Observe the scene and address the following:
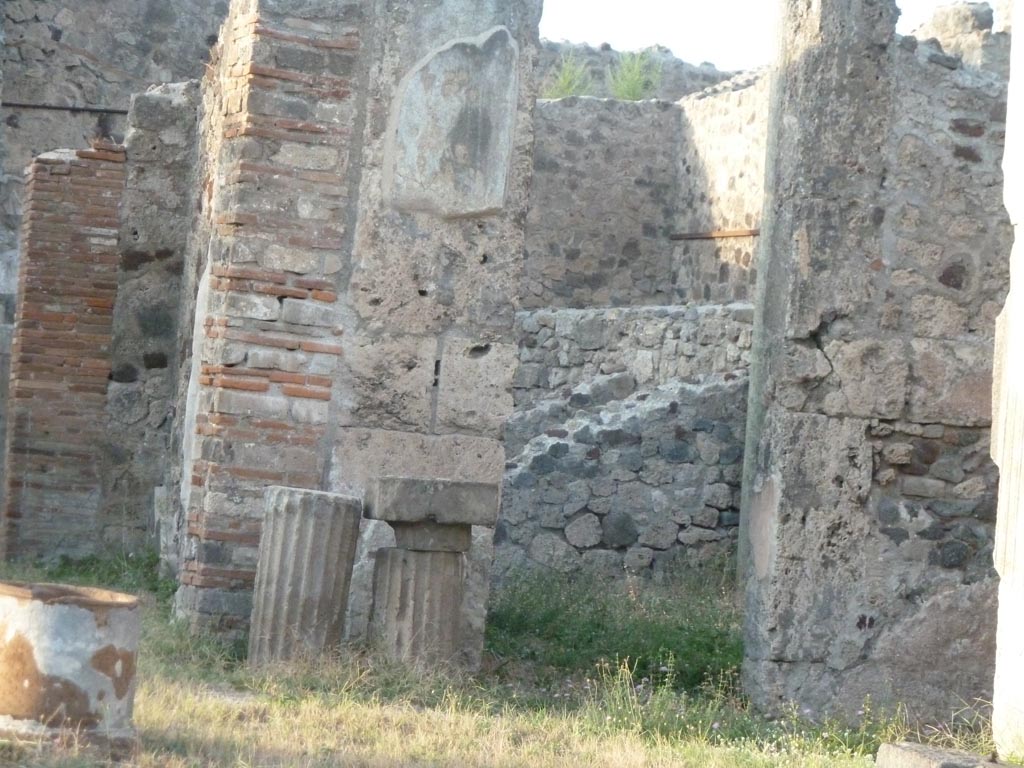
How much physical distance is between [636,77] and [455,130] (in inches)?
491

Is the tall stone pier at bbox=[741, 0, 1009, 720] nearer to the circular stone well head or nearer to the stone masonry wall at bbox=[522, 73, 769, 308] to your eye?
the circular stone well head

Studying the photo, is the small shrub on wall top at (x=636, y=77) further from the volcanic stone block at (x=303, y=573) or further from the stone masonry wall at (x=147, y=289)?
the volcanic stone block at (x=303, y=573)

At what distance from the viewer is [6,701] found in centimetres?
472

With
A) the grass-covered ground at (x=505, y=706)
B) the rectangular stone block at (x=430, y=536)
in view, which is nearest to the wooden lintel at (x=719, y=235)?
the grass-covered ground at (x=505, y=706)

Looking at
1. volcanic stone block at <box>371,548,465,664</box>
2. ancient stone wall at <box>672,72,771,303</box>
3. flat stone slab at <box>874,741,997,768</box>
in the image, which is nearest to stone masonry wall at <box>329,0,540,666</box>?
volcanic stone block at <box>371,548,465,664</box>

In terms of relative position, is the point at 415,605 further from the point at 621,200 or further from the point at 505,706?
the point at 621,200

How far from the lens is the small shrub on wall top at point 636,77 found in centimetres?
1953

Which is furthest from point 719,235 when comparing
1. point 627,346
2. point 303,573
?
point 303,573

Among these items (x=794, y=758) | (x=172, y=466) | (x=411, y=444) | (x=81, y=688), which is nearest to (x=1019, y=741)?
(x=794, y=758)

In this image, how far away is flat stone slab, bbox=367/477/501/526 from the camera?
6664mm

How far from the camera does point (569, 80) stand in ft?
63.6

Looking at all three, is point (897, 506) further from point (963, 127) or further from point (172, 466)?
point (172, 466)

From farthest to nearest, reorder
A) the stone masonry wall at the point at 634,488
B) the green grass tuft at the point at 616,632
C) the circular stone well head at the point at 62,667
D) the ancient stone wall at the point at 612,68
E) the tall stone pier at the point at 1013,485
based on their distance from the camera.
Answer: the ancient stone wall at the point at 612,68 → the stone masonry wall at the point at 634,488 → the green grass tuft at the point at 616,632 → the circular stone well head at the point at 62,667 → the tall stone pier at the point at 1013,485

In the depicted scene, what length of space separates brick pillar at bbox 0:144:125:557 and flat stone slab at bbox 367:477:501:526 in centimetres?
365
